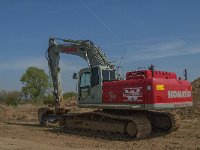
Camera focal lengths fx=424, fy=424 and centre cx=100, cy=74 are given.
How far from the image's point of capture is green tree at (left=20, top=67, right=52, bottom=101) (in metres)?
65.2

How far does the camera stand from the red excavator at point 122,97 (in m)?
16.1

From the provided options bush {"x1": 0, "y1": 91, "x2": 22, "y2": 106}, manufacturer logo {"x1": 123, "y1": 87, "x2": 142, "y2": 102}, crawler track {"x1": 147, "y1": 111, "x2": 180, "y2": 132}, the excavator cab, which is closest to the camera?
manufacturer logo {"x1": 123, "y1": 87, "x2": 142, "y2": 102}

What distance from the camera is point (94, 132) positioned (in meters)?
18.4

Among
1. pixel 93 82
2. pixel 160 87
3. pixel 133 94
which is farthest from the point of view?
pixel 93 82

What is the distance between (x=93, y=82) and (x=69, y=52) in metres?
3.49

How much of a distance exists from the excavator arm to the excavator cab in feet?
2.79

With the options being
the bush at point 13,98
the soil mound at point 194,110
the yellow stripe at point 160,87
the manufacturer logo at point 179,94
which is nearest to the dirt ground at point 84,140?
the manufacturer logo at point 179,94

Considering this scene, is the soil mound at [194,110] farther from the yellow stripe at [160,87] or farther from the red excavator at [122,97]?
the yellow stripe at [160,87]

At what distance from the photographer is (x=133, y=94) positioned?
16438 millimetres

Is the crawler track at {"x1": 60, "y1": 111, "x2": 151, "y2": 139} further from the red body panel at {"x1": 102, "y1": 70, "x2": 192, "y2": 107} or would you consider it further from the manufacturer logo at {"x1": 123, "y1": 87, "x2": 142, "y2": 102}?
the manufacturer logo at {"x1": 123, "y1": 87, "x2": 142, "y2": 102}

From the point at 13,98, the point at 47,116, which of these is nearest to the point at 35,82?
the point at 13,98

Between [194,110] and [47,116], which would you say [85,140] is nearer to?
[47,116]

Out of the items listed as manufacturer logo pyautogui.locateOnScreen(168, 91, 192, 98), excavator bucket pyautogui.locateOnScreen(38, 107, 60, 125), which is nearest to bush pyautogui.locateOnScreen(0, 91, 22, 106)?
excavator bucket pyautogui.locateOnScreen(38, 107, 60, 125)

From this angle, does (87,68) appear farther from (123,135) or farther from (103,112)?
(123,135)
